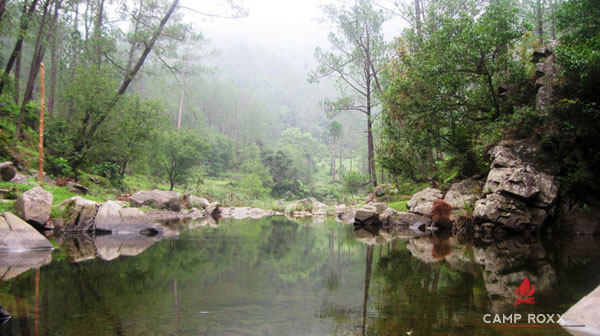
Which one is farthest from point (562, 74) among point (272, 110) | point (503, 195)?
point (272, 110)

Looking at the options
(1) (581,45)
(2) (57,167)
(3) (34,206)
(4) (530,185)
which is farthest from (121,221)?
(1) (581,45)

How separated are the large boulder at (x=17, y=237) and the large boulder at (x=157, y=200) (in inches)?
370

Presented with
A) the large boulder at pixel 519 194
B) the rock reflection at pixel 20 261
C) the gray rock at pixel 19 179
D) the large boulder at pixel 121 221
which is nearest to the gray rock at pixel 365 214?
the large boulder at pixel 519 194

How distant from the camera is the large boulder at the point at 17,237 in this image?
22.4 ft

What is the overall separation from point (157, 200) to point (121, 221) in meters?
7.38

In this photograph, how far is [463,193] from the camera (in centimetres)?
1378

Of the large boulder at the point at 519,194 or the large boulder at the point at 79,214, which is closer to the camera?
the large boulder at the point at 79,214

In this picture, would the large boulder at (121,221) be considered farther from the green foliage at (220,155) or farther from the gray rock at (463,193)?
the green foliage at (220,155)

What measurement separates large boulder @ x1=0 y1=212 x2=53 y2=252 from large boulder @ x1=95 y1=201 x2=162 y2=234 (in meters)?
2.96

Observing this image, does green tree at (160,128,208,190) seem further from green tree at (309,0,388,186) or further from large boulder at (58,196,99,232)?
large boulder at (58,196,99,232)

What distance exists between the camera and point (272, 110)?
4166 inches

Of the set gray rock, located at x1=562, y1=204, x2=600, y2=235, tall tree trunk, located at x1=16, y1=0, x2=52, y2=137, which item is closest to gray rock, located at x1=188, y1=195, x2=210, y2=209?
tall tree trunk, located at x1=16, y1=0, x2=52, y2=137

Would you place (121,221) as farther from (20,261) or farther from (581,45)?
(581,45)

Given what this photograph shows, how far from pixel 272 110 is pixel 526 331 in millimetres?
105144
